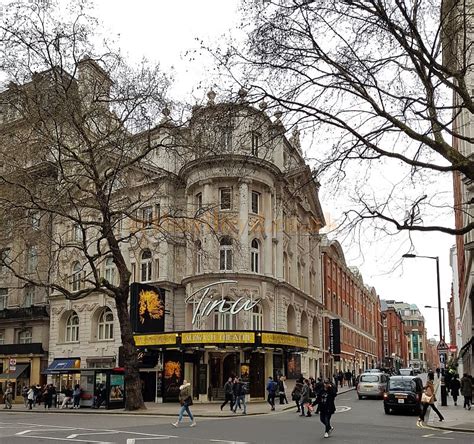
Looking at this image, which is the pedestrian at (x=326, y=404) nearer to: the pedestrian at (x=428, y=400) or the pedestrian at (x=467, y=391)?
the pedestrian at (x=428, y=400)

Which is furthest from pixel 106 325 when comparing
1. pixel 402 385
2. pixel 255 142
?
pixel 255 142

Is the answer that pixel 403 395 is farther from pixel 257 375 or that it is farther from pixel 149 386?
pixel 149 386

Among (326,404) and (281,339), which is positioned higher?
(281,339)

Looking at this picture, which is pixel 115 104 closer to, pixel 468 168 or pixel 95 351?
pixel 468 168

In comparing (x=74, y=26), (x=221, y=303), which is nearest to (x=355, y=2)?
(x=74, y=26)

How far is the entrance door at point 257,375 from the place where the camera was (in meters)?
40.0

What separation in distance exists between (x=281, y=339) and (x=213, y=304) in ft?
15.5

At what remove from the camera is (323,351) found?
197 feet

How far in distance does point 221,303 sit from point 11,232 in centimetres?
1487

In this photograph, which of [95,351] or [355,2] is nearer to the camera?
[355,2]

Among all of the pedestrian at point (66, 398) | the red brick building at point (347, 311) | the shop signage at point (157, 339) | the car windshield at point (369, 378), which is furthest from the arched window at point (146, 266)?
the car windshield at point (369, 378)

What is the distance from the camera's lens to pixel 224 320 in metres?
41.6

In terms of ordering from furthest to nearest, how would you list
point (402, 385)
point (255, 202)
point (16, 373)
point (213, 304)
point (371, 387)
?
1. point (16, 373)
2. point (255, 202)
3. point (371, 387)
4. point (213, 304)
5. point (402, 385)

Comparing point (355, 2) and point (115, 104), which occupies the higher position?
point (115, 104)
